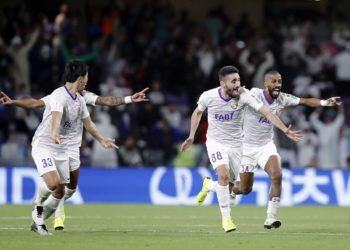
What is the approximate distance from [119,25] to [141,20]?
629 millimetres

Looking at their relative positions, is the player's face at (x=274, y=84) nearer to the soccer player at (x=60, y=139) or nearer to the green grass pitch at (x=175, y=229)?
the green grass pitch at (x=175, y=229)

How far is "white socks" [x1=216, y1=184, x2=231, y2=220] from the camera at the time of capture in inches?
585

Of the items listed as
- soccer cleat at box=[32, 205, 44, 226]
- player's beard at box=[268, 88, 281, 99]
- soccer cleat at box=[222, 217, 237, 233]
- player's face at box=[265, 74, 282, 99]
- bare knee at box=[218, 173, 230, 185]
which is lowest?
soccer cleat at box=[222, 217, 237, 233]

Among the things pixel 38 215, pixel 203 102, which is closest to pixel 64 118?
pixel 38 215

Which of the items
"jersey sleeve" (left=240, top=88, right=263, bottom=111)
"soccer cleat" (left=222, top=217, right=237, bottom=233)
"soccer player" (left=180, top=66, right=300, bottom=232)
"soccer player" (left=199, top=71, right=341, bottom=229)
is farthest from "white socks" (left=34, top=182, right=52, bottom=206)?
"jersey sleeve" (left=240, top=88, right=263, bottom=111)

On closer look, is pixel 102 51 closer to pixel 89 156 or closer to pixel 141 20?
pixel 141 20

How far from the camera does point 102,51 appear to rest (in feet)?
89.2

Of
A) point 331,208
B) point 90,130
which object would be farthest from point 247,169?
point 331,208

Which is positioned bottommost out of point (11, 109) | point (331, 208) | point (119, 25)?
point (331, 208)

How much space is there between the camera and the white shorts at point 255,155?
54.0ft

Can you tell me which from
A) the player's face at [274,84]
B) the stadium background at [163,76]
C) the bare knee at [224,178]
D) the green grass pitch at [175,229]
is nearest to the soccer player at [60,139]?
the green grass pitch at [175,229]

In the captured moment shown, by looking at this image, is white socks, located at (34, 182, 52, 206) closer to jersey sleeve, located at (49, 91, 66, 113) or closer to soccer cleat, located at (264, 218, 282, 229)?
jersey sleeve, located at (49, 91, 66, 113)

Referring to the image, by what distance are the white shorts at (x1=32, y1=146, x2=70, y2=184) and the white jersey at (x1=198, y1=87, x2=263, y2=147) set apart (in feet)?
7.20

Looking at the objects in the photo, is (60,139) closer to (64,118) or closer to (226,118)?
(64,118)
